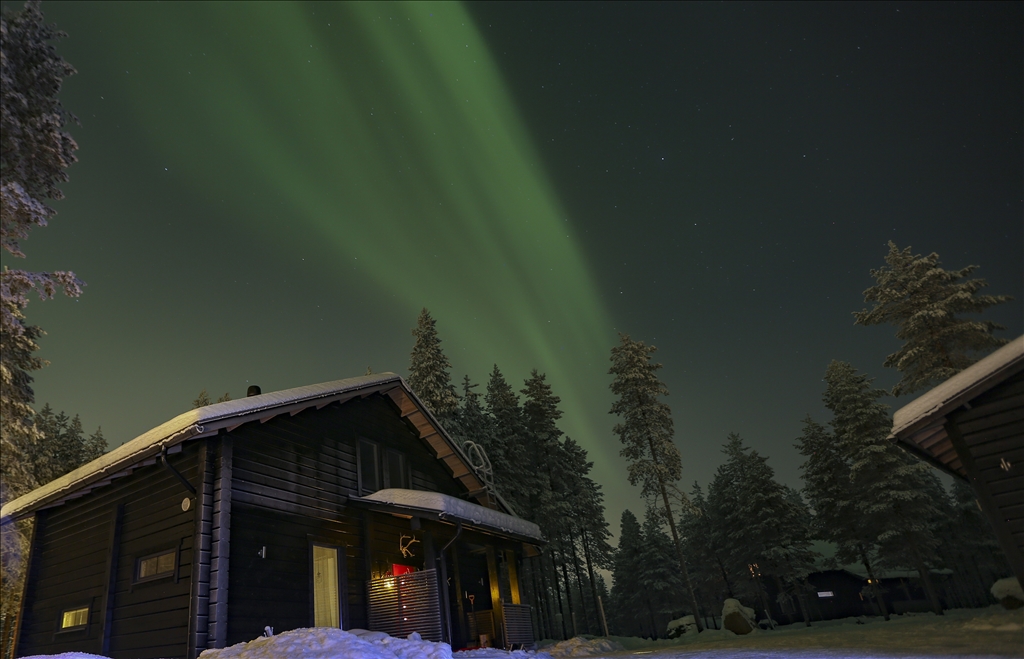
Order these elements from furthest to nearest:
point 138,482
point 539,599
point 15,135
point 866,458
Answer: point 539,599
point 866,458
point 15,135
point 138,482

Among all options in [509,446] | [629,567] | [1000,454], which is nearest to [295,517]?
[1000,454]

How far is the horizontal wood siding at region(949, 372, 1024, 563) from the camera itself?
9977mm

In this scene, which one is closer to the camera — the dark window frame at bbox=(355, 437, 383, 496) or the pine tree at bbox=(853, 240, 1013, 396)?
the dark window frame at bbox=(355, 437, 383, 496)

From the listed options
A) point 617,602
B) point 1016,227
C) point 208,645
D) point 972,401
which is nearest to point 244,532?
point 208,645

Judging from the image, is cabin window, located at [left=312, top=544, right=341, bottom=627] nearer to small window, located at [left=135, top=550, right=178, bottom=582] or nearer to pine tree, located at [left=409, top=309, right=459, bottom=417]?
small window, located at [left=135, top=550, right=178, bottom=582]

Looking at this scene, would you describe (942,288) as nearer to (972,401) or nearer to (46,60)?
(972,401)

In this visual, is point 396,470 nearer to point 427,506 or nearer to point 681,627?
point 427,506

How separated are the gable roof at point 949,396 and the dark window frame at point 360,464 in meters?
12.2

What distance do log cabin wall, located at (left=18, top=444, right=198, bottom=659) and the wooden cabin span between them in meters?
0.04

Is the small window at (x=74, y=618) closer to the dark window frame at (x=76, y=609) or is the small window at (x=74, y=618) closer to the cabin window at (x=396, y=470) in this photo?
the dark window frame at (x=76, y=609)

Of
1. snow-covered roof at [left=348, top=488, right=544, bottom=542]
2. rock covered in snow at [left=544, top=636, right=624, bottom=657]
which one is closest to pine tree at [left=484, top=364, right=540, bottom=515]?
rock covered in snow at [left=544, top=636, right=624, bottom=657]

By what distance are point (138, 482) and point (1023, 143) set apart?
108 feet

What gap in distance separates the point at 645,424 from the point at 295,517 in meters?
23.3

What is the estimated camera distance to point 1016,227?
26719 mm
